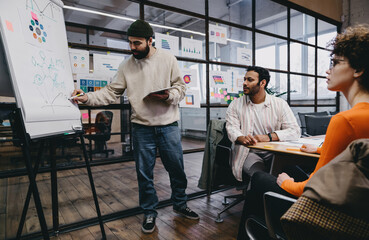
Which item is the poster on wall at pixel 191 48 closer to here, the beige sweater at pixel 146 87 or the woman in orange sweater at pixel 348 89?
the beige sweater at pixel 146 87

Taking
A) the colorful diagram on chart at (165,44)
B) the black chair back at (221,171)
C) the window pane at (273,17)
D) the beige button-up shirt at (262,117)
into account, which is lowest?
the black chair back at (221,171)

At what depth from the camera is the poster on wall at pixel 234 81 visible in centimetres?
315

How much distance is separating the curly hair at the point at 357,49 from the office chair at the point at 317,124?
2516 mm

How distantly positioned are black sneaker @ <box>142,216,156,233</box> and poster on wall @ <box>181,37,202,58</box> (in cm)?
174

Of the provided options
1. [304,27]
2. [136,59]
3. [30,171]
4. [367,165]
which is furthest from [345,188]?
[304,27]

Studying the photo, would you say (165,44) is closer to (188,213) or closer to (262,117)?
(262,117)

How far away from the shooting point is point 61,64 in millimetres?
1590

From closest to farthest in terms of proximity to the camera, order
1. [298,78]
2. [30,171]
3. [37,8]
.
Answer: [30,171] → [37,8] → [298,78]

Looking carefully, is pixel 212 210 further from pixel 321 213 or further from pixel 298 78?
pixel 298 78

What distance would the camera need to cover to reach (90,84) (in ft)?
7.14

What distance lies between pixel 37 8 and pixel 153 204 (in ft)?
5.35

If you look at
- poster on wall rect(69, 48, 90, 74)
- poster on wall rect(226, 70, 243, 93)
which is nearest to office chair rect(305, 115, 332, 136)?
poster on wall rect(226, 70, 243, 93)

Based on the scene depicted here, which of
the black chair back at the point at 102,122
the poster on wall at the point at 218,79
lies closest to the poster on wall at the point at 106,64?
the poster on wall at the point at 218,79

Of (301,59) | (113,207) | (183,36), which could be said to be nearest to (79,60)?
(183,36)
